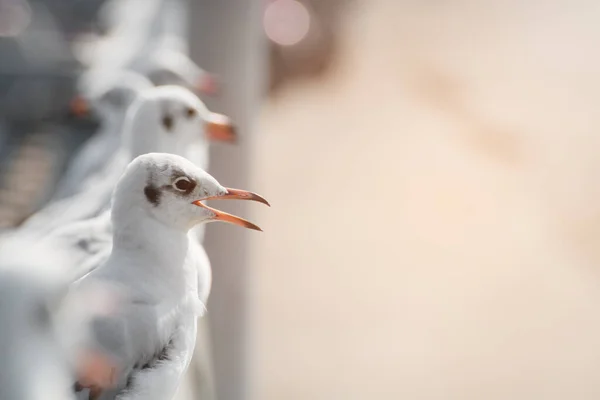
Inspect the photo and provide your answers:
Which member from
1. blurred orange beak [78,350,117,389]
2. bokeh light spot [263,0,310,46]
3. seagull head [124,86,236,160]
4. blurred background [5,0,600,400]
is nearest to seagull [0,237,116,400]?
blurred orange beak [78,350,117,389]

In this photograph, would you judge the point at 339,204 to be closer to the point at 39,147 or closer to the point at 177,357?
the point at 39,147

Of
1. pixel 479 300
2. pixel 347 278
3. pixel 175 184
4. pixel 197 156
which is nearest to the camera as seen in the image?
pixel 175 184

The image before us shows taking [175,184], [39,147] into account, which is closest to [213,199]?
[175,184]

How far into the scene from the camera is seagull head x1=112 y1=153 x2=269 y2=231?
16.8 inches

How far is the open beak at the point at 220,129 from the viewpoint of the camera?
596 millimetres

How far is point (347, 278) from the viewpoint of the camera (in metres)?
1.34

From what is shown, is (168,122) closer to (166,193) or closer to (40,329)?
(166,193)

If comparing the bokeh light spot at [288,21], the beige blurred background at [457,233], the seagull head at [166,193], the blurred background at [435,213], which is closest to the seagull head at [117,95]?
the seagull head at [166,193]

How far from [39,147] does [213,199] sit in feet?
0.64

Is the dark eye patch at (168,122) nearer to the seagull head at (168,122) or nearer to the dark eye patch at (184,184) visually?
the seagull head at (168,122)

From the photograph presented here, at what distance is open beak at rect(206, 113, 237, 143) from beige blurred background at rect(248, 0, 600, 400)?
1.36ft

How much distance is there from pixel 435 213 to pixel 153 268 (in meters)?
0.99

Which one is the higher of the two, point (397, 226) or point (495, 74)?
point (495, 74)

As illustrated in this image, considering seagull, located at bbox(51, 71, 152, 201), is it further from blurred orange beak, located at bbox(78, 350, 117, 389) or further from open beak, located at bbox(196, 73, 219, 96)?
blurred orange beak, located at bbox(78, 350, 117, 389)
